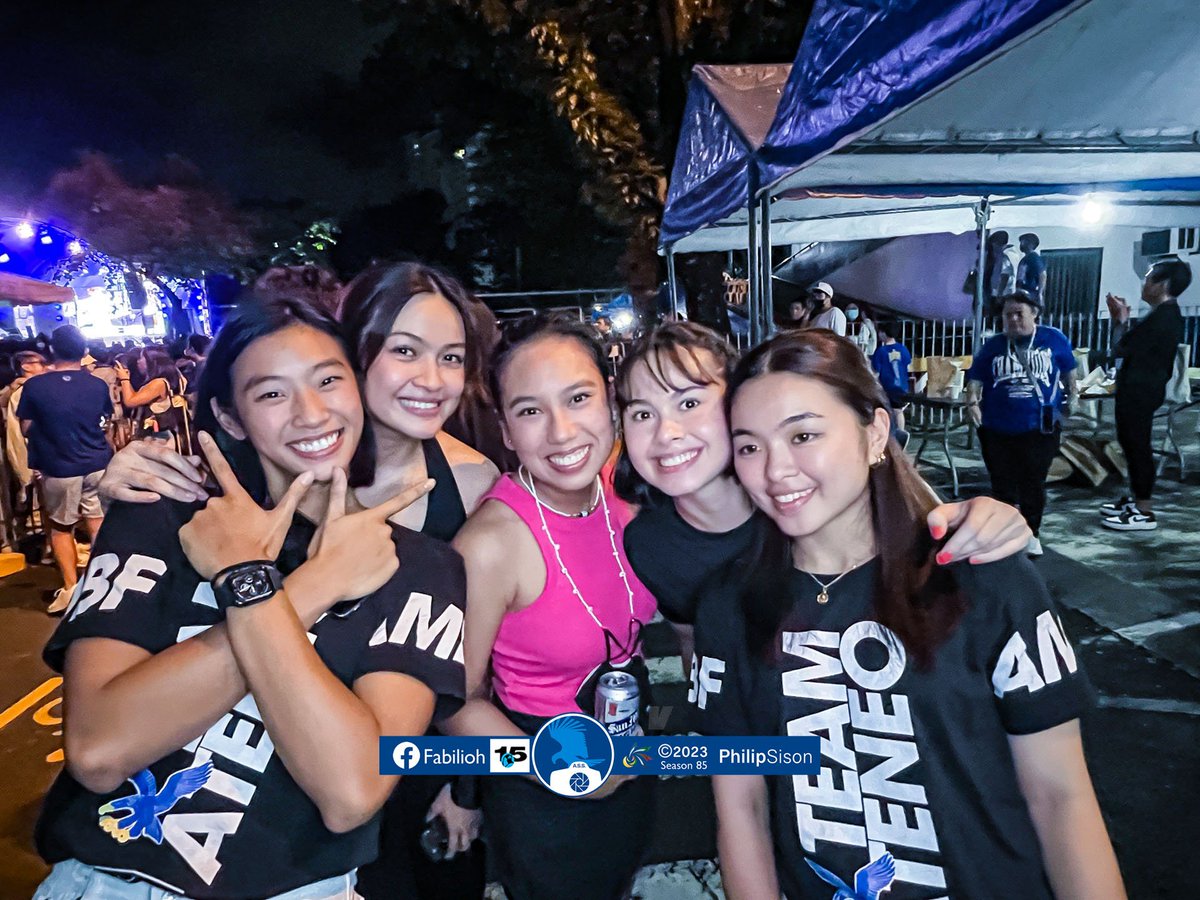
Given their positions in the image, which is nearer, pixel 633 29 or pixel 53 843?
pixel 53 843

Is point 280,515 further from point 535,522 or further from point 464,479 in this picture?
point 464,479

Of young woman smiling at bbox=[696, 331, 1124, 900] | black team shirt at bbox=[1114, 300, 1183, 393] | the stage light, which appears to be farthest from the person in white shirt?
young woman smiling at bbox=[696, 331, 1124, 900]

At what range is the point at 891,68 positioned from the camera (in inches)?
93.1

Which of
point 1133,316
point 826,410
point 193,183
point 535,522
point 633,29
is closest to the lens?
point 826,410

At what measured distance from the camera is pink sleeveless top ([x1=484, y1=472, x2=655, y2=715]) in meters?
1.81

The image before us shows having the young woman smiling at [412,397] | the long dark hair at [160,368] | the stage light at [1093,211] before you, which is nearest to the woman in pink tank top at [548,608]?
the young woman smiling at [412,397]

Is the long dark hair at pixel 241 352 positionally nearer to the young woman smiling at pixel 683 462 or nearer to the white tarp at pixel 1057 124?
the young woman smiling at pixel 683 462

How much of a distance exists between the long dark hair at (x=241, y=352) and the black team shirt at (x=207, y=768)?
25 cm

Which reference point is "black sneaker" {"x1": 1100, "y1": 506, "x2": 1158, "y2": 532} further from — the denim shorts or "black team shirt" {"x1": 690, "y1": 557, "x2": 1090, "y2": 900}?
the denim shorts

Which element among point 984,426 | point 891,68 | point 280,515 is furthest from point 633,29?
point 280,515

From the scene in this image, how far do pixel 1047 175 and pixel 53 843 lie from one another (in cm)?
627

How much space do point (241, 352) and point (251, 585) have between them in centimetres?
59

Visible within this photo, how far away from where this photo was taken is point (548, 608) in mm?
1804

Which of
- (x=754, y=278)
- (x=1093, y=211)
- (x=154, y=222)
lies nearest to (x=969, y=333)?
(x=1093, y=211)
